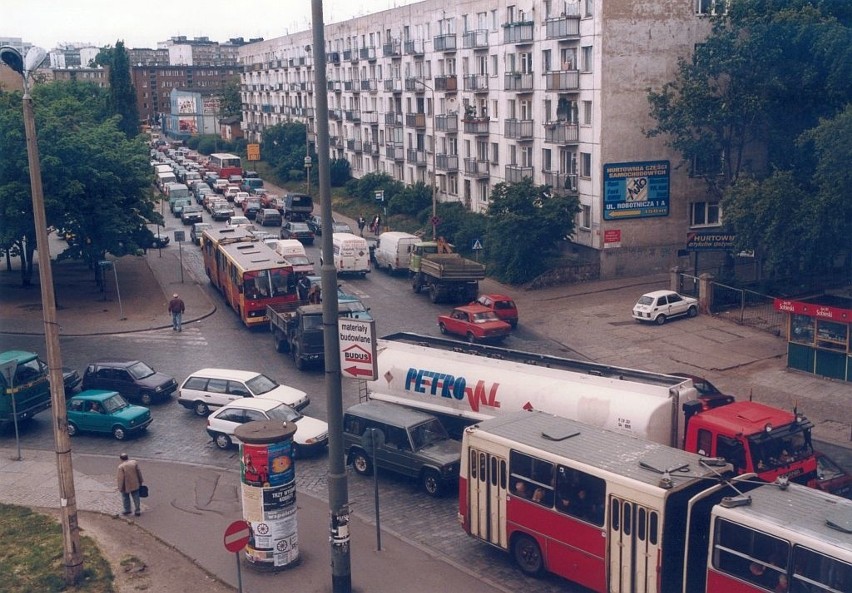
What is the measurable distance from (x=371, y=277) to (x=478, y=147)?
49.3 feet

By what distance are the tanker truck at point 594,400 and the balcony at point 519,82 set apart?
3003cm

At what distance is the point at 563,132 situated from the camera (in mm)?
47000

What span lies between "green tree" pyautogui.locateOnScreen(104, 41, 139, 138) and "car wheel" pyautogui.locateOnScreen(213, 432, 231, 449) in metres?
90.8

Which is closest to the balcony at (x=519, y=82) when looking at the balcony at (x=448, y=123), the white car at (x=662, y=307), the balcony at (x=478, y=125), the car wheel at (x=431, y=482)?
the balcony at (x=478, y=125)

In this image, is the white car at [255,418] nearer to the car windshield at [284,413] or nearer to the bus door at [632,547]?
the car windshield at [284,413]

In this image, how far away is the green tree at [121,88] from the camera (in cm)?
10900

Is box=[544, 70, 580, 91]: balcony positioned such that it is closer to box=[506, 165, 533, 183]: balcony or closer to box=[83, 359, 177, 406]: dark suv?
box=[506, 165, 533, 183]: balcony

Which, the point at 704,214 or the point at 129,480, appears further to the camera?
the point at 704,214

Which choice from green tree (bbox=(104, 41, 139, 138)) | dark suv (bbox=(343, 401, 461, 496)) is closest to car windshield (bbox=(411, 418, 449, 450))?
dark suv (bbox=(343, 401, 461, 496))

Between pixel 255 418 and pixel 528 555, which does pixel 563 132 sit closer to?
pixel 255 418

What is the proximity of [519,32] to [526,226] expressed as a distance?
13390 millimetres

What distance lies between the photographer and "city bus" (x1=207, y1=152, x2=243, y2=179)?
298ft

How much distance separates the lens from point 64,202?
39.5m

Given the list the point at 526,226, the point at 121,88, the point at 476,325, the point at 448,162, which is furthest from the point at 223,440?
the point at 121,88
